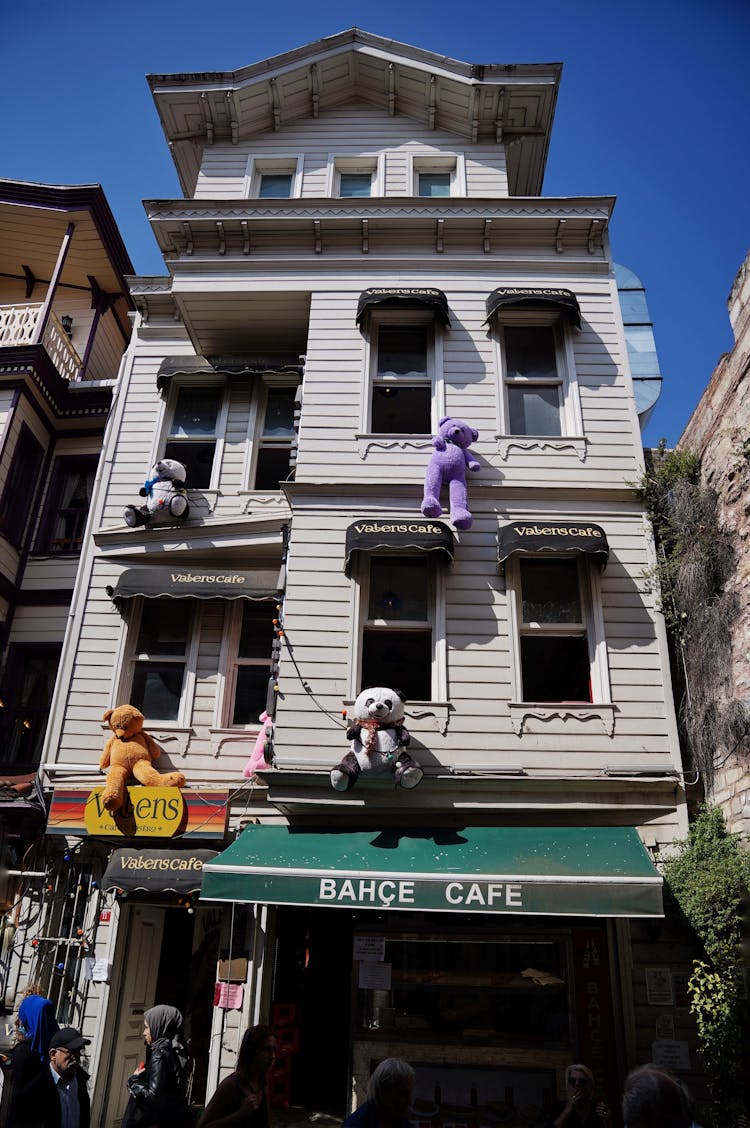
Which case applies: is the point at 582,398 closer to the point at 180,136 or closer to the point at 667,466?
the point at 667,466

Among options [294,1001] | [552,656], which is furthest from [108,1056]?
[552,656]

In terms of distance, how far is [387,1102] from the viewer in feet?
15.2

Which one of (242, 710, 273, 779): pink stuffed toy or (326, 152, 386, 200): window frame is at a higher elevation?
(326, 152, 386, 200): window frame

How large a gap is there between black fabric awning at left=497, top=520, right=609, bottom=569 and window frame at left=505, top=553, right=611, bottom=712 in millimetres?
204

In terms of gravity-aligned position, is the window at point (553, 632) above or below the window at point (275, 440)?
below

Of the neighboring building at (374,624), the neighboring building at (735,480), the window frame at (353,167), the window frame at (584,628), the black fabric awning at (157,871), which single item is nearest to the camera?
the neighboring building at (735,480)

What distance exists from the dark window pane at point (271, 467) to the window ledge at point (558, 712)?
17.0 ft

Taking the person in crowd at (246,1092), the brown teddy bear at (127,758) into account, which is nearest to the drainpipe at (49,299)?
the brown teddy bear at (127,758)

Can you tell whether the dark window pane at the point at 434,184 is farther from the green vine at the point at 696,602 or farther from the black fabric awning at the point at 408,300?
the green vine at the point at 696,602

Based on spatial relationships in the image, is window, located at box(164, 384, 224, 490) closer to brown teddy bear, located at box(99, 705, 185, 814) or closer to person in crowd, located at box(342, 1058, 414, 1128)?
brown teddy bear, located at box(99, 705, 185, 814)

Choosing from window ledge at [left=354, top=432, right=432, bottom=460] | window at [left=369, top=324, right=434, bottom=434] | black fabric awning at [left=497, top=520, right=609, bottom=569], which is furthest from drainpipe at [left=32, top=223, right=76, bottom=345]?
black fabric awning at [left=497, top=520, right=609, bottom=569]

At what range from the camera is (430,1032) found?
29.1ft

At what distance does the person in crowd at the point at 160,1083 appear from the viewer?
19.1ft

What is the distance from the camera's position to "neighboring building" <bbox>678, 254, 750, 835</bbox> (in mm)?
8383
